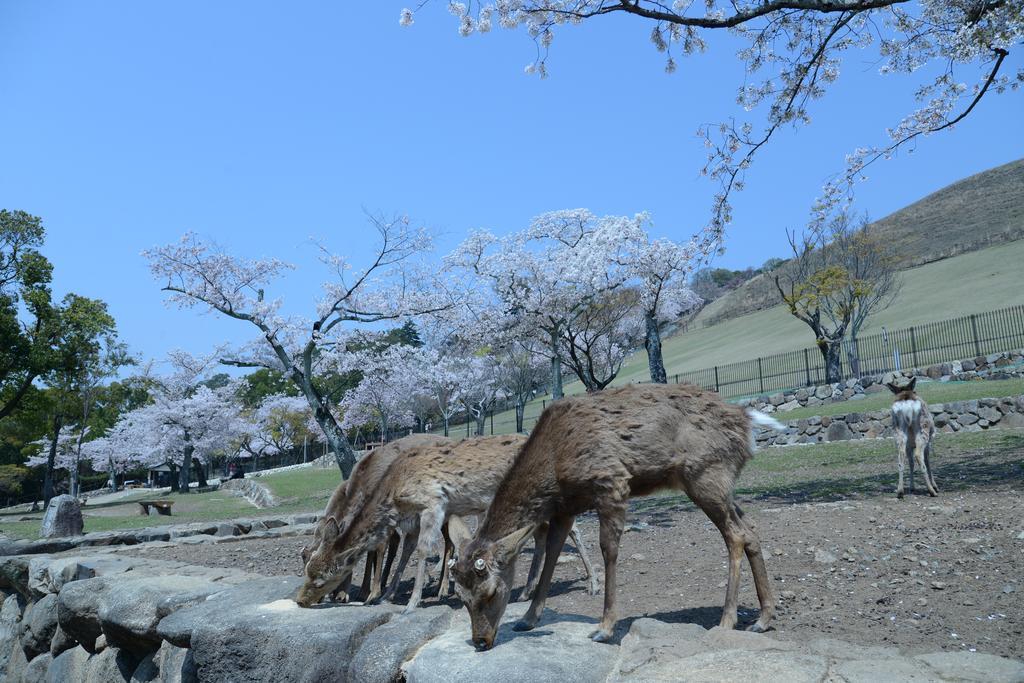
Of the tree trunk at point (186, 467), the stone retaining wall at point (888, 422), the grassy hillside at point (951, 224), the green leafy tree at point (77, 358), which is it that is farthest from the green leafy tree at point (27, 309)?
the grassy hillside at point (951, 224)

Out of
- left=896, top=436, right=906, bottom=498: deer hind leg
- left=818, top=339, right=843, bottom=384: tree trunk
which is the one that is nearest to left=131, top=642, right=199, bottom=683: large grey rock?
left=896, top=436, right=906, bottom=498: deer hind leg

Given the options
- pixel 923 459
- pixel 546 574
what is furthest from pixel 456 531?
pixel 923 459

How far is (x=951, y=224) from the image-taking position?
7506 centimetres

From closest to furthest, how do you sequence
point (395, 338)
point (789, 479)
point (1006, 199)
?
point (789, 479), point (395, 338), point (1006, 199)

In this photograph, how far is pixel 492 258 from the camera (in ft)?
99.6

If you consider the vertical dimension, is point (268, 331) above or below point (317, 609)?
above

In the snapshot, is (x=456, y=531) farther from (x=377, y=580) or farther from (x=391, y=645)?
(x=391, y=645)

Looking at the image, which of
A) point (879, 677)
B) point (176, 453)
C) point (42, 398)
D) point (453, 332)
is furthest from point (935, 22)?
point (176, 453)

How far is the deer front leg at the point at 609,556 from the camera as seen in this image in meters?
4.74

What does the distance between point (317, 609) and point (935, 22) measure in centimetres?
1384

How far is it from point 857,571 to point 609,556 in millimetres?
2837

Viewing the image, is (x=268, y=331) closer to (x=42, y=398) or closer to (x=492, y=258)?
(x=492, y=258)

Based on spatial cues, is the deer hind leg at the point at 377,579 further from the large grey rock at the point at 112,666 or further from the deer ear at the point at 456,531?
the large grey rock at the point at 112,666

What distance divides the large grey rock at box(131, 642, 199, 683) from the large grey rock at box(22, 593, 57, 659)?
3.01 metres
